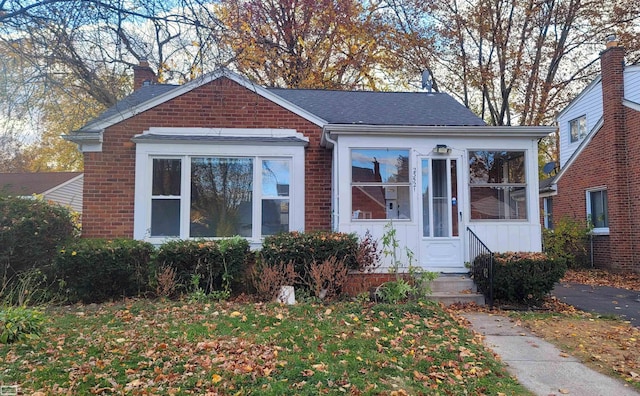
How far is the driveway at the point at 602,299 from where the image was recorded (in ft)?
24.7

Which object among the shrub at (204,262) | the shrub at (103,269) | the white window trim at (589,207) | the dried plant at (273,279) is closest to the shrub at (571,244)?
the white window trim at (589,207)

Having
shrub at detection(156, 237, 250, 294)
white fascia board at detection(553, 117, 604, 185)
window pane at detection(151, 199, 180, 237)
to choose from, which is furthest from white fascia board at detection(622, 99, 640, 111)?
window pane at detection(151, 199, 180, 237)

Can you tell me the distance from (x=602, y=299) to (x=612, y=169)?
6.32 meters

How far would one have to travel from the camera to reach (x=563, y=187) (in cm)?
1608

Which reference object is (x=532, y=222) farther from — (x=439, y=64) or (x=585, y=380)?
(x=439, y=64)

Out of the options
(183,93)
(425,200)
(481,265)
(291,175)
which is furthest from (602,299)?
(183,93)

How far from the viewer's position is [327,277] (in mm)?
7324

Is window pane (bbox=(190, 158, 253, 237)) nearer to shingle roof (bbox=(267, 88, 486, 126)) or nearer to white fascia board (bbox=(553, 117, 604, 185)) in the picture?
shingle roof (bbox=(267, 88, 486, 126))

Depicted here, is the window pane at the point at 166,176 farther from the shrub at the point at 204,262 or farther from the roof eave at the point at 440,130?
the roof eave at the point at 440,130

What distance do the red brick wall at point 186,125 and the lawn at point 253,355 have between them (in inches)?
110

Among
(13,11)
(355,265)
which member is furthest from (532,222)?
(13,11)

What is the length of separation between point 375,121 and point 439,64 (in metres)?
16.0

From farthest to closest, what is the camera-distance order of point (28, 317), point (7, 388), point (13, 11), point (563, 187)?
1. point (563, 187)
2. point (13, 11)
3. point (28, 317)
4. point (7, 388)

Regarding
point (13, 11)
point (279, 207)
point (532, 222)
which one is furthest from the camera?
point (279, 207)
